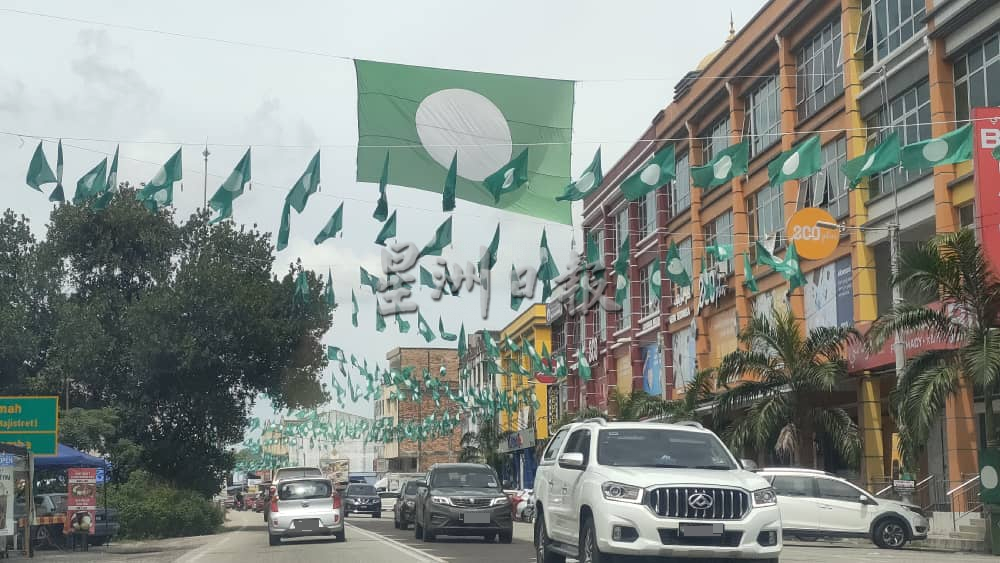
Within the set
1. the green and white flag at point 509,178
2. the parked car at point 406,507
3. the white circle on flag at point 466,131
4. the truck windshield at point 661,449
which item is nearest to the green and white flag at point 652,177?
the green and white flag at point 509,178

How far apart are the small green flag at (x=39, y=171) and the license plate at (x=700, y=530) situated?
1515 cm

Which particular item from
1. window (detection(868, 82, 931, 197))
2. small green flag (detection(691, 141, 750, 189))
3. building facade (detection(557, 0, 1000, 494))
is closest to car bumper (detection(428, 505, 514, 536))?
small green flag (detection(691, 141, 750, 189))

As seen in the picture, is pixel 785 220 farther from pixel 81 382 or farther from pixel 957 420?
pixel 81 382

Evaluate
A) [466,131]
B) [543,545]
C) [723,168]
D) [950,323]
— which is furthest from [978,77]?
[543,545]

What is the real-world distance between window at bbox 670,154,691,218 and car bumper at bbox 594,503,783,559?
3922 centimetres

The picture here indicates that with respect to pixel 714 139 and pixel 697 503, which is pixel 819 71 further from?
pixel 697 503

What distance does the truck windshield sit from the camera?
13867 millimetres

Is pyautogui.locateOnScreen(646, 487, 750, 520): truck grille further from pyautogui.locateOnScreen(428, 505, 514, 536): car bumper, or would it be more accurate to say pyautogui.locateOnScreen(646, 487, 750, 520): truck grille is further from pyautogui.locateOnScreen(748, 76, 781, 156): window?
pyautogui.locateOnScreen(748, 76, 781, 156): window

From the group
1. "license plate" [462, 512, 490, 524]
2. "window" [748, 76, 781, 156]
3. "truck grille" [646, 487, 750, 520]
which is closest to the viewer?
"truck grille" [646, 487, 750, 520]

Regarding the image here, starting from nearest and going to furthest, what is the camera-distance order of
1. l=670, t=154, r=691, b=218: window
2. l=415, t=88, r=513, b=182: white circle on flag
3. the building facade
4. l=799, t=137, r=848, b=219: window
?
l=415, t=88, r=513, b=182: white circle on flag, the building facade, l=799, t=137, r=848, b=219: window, l=670, t=154, r=691, b=218: window

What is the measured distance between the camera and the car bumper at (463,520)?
26.2 m

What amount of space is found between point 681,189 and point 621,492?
40.9 metres

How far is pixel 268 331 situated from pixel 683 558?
33880mm

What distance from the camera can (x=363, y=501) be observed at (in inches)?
2491
